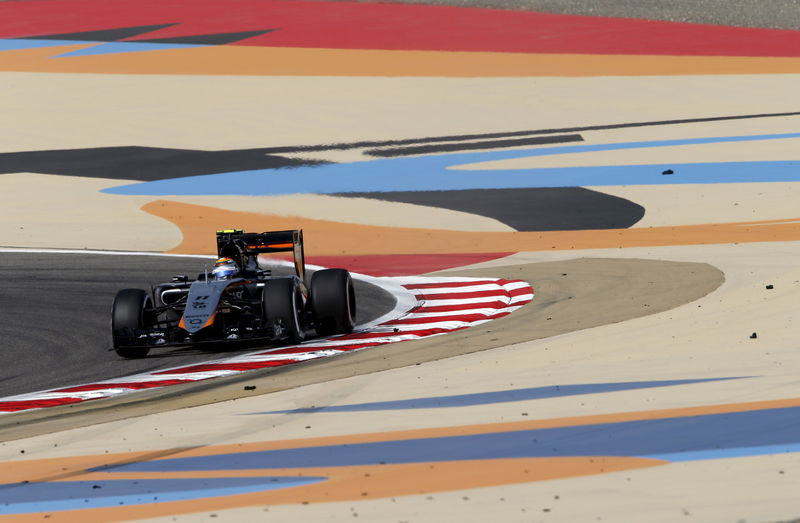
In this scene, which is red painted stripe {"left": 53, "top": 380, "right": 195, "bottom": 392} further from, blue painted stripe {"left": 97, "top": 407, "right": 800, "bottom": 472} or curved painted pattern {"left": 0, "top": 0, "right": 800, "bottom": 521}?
blue painted stripe {"left": 97, "top": 407, "right": 800, "bottom": 472}

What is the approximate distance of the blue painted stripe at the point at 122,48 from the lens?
112 feet

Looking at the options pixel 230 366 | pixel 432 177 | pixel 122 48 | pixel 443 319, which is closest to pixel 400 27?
pixel 122 48

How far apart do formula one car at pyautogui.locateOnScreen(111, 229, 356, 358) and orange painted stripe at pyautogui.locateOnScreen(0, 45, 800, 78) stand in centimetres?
1930

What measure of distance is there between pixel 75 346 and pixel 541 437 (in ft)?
22.0

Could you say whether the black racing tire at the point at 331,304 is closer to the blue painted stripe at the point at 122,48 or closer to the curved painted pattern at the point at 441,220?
the curved painted pattern at the point at 441,220

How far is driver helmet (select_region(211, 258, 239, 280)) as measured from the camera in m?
12.8

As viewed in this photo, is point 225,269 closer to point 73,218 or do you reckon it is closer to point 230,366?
point 230,366

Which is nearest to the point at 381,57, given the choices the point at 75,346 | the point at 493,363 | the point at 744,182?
the point at 744,182

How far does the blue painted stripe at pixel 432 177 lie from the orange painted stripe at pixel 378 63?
6442mm

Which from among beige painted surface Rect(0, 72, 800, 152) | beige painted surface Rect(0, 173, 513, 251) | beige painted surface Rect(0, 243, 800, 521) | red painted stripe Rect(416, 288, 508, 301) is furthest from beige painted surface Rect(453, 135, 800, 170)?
beige painted surface Rect(0, 243, 800, 521)

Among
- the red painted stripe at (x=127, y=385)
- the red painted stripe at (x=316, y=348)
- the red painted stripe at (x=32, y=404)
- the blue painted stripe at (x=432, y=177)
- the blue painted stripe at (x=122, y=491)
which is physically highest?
the blue painted stripe at (x=432, y=177)

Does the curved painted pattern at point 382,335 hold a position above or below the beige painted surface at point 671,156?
below

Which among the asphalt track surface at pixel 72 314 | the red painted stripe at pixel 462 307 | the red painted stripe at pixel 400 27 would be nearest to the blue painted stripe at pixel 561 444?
the asphalt track surface at pixel 72 314

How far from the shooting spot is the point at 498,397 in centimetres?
888
